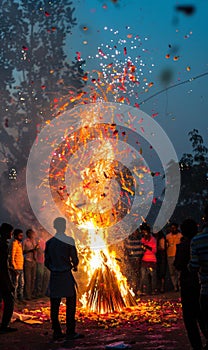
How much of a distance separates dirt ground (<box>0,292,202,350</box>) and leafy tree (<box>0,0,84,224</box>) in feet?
45.7

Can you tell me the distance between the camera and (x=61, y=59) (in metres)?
26.8

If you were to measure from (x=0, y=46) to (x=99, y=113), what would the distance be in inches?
584

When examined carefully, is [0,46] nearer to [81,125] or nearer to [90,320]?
[81,125]

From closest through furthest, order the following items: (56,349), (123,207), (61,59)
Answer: (56,349), (123,207), (61,59)

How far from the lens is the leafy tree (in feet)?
85.8

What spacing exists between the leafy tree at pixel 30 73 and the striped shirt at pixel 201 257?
19.6 m

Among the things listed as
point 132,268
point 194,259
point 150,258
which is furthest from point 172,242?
point 194,259

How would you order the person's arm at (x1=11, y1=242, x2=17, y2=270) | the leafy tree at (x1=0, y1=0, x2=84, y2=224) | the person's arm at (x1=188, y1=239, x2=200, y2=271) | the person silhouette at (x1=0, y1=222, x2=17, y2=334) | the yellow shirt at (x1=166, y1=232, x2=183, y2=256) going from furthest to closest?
the leafy tree at (x1=0, y1=0, x2=84, y2=224)
the yellow shirt at (x1=166, y1=232, x2=183, y2=256)
the person's arm at (x1=11, y1=242, x2=17, y2=270)
the person silhouette at (x1=0, y1=222, x2=17, y2=334)
the person's arm at (x1=188, y1=239, x2=200, y2=271)

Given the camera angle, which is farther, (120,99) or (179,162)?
(179,162)

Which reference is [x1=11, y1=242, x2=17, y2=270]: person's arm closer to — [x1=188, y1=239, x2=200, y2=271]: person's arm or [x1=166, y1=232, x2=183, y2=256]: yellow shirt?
[x1=166, y1=232, x2=183, y2=256]: yellow shirt

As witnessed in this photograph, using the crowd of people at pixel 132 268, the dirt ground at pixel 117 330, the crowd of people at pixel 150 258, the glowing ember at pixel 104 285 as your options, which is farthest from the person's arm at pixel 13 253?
the crowd of people at pixel 150 258

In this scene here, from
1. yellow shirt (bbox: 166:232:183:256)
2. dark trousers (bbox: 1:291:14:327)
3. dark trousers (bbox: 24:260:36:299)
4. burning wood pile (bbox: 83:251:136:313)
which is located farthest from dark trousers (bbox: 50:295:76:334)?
yellow shirt (bbox: 166:232:183:256)

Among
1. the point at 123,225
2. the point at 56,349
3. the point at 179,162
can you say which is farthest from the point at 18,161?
the point at 56,349

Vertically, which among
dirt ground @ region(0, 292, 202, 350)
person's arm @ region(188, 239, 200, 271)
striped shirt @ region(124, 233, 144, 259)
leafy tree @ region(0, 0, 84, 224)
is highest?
leafy tree @ region(0, 0, 84, 224)
